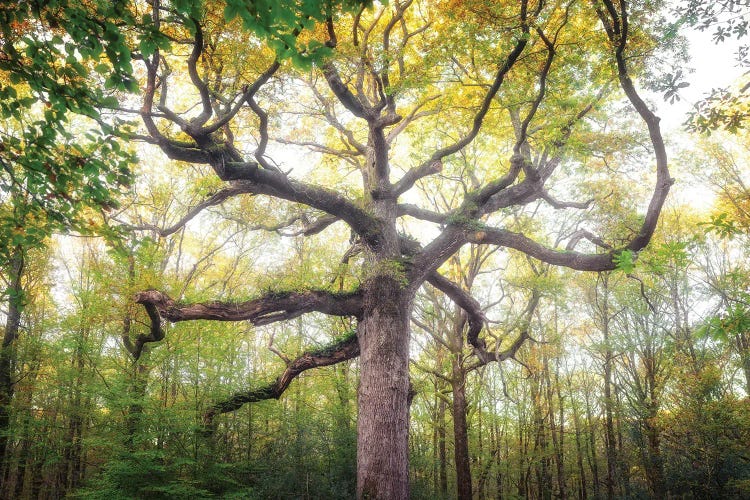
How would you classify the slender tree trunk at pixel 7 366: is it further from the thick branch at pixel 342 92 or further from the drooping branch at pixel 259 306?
the thick branch at pixel 342 92

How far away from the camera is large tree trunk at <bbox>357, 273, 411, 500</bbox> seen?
5.45 metres

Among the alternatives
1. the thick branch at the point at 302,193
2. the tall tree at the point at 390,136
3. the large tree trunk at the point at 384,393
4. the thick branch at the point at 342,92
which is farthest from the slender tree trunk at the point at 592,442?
the thick branch at the point at 342,92

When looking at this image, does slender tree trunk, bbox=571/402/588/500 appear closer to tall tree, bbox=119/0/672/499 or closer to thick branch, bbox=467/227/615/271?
tall tree, bbox=119/0/672/499

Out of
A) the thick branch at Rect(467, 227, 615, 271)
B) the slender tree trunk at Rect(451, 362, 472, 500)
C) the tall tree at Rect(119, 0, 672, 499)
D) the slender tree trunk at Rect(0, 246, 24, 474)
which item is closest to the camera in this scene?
the tall tree at Rect(119, 0, 672, 499)

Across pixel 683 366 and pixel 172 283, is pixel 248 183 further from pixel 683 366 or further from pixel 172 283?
pixel 683 366

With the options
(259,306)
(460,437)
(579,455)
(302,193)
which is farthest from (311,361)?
(579,455)

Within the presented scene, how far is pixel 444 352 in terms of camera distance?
13289 millimetres

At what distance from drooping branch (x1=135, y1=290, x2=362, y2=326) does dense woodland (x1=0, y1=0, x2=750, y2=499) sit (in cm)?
3

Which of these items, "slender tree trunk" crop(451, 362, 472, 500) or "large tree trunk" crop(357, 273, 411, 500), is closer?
"large tree trunk" crop(357, 273, 411, 500)

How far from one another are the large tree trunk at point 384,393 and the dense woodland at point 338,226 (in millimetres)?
39

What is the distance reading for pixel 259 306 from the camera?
20.4 ft

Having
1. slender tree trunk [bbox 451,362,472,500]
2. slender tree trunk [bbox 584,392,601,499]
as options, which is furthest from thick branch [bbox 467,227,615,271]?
slender tree trunk [bbox 584,392,601,499]

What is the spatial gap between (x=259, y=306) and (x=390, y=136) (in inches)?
175

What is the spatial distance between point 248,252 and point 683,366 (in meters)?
14.5
